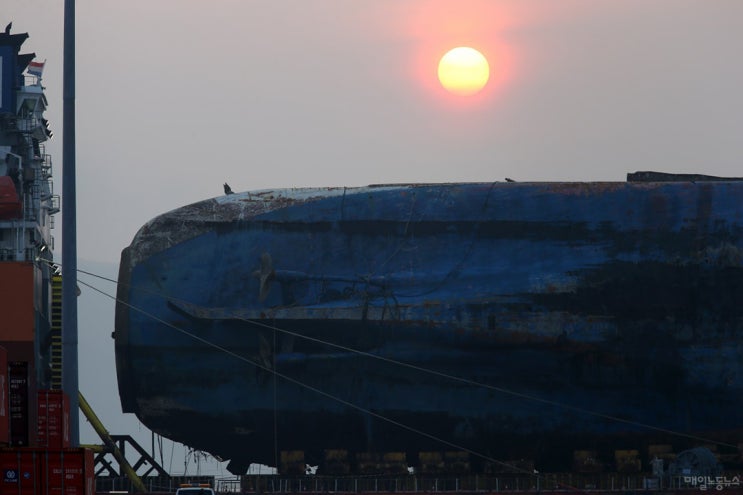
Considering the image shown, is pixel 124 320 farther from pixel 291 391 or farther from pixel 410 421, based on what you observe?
pixel 410 421

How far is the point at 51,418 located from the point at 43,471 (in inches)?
376

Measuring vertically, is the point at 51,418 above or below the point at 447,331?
below

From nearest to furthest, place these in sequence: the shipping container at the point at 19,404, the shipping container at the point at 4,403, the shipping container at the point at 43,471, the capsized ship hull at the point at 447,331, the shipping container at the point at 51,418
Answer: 1. the shipping container at the point at 43,471
2. the shipping container at the point at 4,403
3. the shipping container at the point at 19,404
4. the shipping container at the point at 51,418
5. the capsized ship hull at the point at 447,331

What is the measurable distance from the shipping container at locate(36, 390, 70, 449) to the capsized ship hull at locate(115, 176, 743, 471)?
15867 mm

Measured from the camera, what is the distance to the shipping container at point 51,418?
123 feet

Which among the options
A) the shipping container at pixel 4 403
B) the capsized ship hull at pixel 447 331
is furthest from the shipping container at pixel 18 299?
the shipping container at pixel 4 403

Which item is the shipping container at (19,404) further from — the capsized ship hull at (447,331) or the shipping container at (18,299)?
the shipping container at (18,299)

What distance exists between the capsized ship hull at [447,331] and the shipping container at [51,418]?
15.9 meters

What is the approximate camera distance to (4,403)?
2903cm

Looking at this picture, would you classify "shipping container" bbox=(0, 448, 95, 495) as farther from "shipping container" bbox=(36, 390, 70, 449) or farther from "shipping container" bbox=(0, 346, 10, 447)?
"shipping container" bbox=(36, 390, 70, 449)

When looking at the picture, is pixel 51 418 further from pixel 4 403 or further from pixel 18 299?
pixel 18 299

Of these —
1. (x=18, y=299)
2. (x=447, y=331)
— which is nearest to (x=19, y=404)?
(x=447, y=331)

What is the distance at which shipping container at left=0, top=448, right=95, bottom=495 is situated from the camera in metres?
27.9

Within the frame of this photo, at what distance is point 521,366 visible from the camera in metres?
53.6
